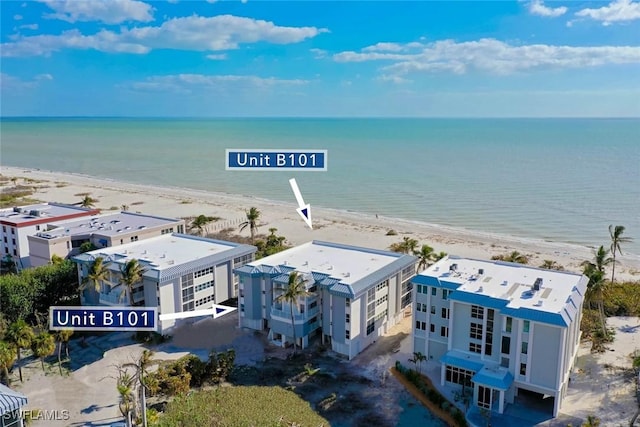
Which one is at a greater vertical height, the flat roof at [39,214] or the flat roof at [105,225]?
the flat roof at [39,214]

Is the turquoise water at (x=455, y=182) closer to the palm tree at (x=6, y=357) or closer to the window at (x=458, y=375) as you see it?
the window at (x=458, y=375)

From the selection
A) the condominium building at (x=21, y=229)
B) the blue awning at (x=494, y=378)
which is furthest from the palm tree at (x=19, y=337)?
the blue awning at (x=494, y=378)

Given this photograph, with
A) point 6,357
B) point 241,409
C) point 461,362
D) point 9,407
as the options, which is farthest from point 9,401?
point 461,362

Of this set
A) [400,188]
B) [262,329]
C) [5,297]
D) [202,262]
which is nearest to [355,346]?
[262,329]

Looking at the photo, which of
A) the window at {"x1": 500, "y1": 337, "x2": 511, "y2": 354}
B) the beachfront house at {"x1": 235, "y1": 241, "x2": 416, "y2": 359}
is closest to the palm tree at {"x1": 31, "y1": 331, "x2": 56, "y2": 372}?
the beachfront house at {"x1": 235, "y1": 241, "x2": 416, "y2": 359}

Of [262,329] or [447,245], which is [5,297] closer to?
[262,329]

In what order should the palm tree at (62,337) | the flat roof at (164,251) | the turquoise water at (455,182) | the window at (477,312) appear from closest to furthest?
the window at (477,312) < the palm tree at (62,337) < the flat roof at (164,251) < the turquoise water at (455,182)

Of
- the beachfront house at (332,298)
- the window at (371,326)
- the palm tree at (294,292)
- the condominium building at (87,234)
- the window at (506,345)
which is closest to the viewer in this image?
the window at (506,345)
